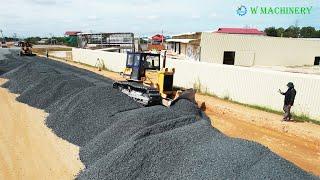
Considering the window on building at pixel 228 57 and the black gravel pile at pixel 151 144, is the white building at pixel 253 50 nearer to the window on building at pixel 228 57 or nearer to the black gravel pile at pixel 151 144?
the window on building at pixel 228 57

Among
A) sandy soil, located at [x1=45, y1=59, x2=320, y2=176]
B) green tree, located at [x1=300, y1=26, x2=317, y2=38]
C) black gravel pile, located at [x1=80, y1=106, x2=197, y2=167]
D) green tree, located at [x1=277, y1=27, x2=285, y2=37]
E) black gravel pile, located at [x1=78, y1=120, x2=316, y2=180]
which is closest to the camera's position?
black gravel pile, located at [x1=78, y1=120, x2=316, y2=180]

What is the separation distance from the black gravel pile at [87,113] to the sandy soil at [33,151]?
1.40 ft

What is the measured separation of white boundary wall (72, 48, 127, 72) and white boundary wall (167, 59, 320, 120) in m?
10.6

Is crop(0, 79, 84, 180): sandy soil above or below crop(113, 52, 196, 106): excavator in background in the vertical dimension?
below

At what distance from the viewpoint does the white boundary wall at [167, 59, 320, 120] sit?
15.2m

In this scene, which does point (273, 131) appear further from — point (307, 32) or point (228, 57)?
point (307, 32)

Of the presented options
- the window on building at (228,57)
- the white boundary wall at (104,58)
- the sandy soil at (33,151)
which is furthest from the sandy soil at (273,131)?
the window on building at (228,57)

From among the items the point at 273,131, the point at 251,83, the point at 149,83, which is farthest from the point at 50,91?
the point at 273,131

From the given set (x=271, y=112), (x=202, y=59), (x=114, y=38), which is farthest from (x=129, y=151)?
(x=114, y=38)

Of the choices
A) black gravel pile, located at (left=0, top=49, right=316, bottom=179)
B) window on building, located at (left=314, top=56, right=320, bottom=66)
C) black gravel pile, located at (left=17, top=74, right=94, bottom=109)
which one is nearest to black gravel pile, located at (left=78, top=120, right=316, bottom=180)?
black gravel pile, located at (left=0, top=49, right=316, bottom=179)

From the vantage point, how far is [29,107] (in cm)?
1792

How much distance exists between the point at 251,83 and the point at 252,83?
0.07 metres

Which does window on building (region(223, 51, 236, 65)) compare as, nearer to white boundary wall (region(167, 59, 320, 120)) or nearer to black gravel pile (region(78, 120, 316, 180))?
white boundary wall (region(167, 59, 320, 120))

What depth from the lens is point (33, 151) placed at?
38.3ft
